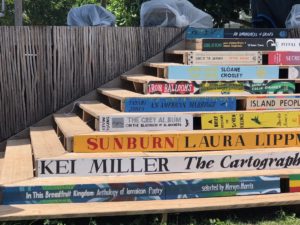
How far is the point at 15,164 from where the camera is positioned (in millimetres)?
5680

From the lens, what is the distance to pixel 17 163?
5.72 metres

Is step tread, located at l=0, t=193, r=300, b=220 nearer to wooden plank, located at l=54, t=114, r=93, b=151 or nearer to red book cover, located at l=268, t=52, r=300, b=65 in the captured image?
wooden plank, located at l=54, t=114, r=93, b=151

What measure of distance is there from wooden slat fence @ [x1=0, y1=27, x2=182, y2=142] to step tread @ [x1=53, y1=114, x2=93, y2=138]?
43 centimetres

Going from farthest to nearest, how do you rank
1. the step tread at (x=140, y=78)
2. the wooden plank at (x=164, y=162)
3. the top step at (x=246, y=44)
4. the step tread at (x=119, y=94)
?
the top step at (x=246, y=44)
the step tread at (x=140, y=78)
the step tread at (x=119, y=94)
the wooden plank at (x=164, y=162)

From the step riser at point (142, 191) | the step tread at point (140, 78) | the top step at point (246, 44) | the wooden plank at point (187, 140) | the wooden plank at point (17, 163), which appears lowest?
the step riser at point (142, 191)

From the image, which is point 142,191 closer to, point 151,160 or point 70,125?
point 151,160

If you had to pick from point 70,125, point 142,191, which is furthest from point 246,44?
point 142,191

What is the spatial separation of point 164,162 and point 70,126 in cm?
136

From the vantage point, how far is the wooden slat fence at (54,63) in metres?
7.34

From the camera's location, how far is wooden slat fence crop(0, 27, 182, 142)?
24.1 feet

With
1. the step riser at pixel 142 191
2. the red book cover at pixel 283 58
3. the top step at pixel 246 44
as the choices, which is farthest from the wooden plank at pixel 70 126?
the red book cover at pixel 283 58

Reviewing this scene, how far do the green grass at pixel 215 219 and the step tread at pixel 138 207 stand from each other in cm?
12

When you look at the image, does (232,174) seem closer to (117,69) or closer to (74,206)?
(74,206)

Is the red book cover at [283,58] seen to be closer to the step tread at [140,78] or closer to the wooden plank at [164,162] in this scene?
the step tread at [140,78]
